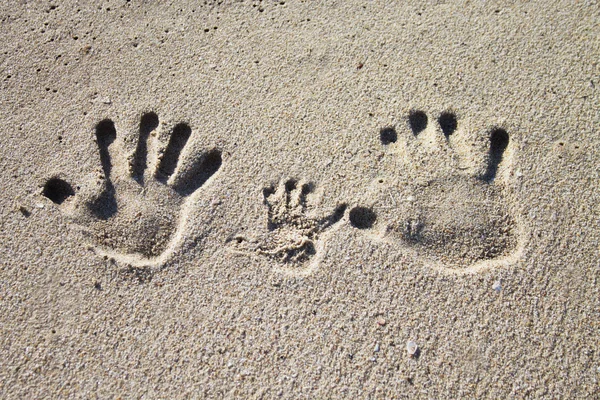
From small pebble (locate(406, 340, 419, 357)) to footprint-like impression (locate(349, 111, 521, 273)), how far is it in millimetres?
243

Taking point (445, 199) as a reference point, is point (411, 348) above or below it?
below

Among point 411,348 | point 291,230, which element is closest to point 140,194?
point 291,230

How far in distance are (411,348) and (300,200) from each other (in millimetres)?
558

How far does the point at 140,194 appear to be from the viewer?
164 cm

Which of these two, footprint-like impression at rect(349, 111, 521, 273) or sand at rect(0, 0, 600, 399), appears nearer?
sand at rect(0, 0, 600, 399)

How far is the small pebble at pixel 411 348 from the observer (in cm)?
141

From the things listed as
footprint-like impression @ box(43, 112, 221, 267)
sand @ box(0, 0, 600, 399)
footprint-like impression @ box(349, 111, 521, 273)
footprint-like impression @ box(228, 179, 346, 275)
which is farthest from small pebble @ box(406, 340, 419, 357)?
footprint-like impression @ box(43, 112, 221, 267)

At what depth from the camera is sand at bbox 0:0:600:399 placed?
4.66ft

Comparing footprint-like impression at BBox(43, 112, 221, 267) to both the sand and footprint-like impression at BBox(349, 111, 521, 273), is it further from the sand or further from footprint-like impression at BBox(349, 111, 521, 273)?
footprint-like impression at BBox(349, 111, 521, 273)

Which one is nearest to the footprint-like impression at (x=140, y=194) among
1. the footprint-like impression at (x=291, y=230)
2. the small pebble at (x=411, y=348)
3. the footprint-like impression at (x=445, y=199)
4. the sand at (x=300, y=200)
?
the sand at (x=300, y=200)

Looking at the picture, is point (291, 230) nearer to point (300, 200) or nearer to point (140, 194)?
point (300, 200)

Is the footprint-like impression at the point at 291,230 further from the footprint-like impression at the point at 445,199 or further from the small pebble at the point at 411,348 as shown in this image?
the small pebble at the point at 411,348

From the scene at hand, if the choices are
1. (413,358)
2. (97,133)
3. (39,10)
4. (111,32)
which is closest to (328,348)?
(413,358)

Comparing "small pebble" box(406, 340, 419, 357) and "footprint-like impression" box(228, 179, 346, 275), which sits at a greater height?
"footprint-like impression" box(228, 179, 346, 275)
